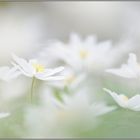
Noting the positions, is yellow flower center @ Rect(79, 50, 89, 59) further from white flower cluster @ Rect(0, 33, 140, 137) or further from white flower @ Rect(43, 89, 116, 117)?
white flower @ Rect(43, 89, 116, 117)

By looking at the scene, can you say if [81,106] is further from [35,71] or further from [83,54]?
[83,54]

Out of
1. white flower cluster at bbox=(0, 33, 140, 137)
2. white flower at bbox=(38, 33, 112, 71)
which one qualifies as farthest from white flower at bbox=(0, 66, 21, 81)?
white flower at bbox=(38, 33, 112, 71)

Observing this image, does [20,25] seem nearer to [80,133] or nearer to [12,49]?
[12,49]

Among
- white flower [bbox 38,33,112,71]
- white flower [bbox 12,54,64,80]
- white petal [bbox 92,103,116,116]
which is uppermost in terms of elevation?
Answer: white flower [bbox 38,33,112,71]

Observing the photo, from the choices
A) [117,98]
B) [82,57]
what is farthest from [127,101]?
[82,57]

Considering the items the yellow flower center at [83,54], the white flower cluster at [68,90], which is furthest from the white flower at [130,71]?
the yellow flower center at [83,54]

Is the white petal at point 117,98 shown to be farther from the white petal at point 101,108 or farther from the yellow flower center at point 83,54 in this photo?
the yellow flower center at point 83,54

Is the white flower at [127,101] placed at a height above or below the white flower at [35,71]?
below

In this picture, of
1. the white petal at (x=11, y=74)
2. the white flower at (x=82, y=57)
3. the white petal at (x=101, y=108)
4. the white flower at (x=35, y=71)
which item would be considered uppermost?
the white flower at (x=82, y=57)

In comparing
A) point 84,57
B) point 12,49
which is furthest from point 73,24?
point 84,57
